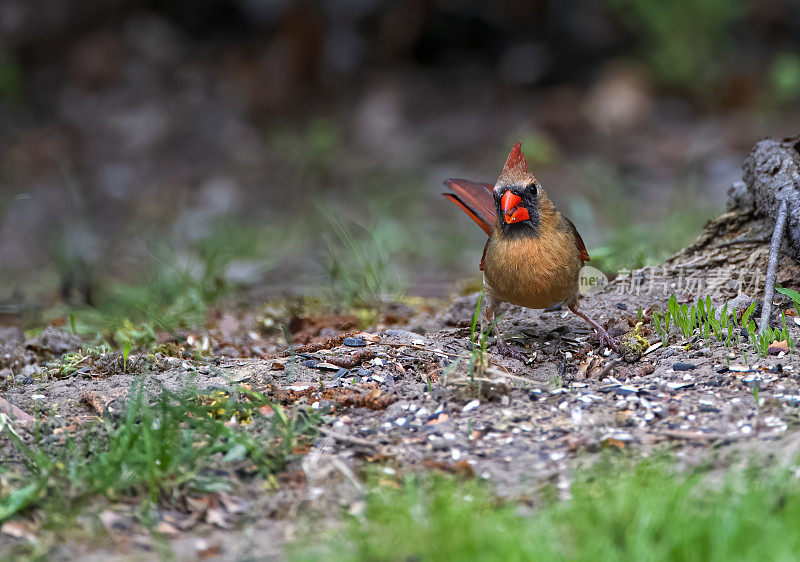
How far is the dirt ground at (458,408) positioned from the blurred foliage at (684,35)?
18.6 ft

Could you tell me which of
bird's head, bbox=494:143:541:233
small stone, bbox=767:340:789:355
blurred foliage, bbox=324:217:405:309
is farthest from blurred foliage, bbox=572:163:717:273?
small stone, bbox=767:340:789:355

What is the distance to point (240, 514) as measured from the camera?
2662 mm

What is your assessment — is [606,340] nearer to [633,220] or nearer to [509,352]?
[509,352]

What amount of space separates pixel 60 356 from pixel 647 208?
5114 mm

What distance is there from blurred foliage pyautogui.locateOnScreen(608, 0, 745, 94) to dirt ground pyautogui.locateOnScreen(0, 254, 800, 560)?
5.68 metres

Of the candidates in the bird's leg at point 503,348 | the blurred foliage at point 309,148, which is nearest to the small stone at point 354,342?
the bird's leg at point 503,348

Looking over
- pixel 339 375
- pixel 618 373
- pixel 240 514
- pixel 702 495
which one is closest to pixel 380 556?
pixel 240 514

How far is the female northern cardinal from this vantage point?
378cm

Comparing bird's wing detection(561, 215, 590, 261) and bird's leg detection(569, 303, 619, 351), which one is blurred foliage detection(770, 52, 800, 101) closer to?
bird's wing detection(561, 215, 590, 261)

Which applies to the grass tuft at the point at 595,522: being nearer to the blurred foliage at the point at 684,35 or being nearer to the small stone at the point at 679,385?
the small stone at the point at 679,385

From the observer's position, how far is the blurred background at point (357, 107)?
8.19m

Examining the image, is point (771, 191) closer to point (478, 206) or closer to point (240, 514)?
point (478, 206)

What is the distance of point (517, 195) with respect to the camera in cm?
380

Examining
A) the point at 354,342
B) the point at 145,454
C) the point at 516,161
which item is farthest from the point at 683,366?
the point at 145,454
